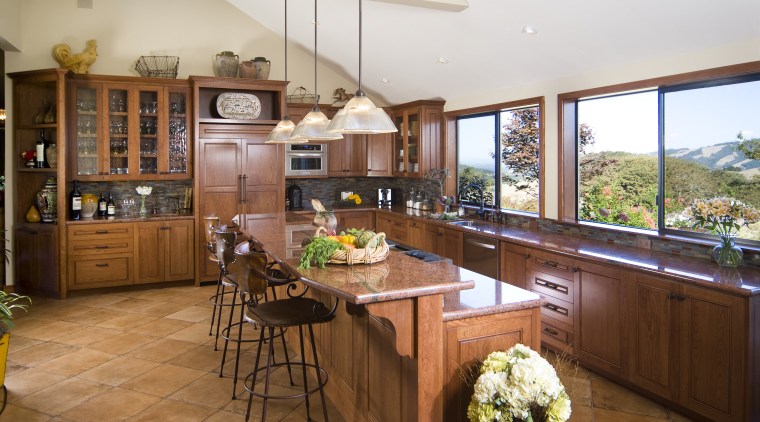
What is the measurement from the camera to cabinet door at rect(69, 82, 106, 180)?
250 inches

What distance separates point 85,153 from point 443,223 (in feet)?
14.4

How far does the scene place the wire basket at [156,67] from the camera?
6.70 m

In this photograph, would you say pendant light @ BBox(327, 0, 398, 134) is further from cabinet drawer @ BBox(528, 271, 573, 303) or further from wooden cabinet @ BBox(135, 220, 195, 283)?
wooden cabinet @ BBox(135, 220, 195, 283)

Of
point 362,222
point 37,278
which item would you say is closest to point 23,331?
point 37,278

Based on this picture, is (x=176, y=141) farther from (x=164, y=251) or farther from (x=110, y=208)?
(x=164, y=251)

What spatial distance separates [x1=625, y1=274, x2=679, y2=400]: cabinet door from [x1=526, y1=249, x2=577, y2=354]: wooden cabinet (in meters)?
0.51

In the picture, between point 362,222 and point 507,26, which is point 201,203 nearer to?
point 362,222

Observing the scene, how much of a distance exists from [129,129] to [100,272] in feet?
5.75

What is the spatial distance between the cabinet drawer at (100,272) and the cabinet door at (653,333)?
5.51 m

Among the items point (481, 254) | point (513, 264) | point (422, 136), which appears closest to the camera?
point (513, 264)

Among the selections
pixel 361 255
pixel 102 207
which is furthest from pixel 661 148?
pixel 102 207

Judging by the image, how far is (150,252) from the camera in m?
6.48

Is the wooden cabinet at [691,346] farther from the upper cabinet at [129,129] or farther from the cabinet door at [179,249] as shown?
the upper cabinet at [129,129]

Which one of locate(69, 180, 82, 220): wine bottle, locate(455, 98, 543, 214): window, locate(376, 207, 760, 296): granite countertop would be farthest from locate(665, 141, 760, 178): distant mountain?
locate(69, 180, 82, 220): wine bottle
